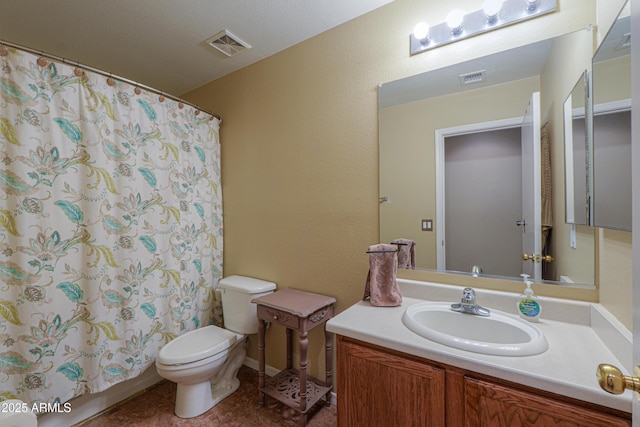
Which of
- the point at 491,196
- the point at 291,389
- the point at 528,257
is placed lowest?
the point at 291,389

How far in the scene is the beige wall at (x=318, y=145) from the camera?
152 centimetres

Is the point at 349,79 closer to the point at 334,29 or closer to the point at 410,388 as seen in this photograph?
the point at 334,29

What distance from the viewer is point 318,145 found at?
6.05 feet

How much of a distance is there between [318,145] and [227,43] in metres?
0.98

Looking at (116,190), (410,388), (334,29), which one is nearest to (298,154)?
(334,29)

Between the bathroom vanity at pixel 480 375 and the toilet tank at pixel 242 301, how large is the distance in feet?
2.91

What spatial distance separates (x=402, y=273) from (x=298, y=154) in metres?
1.07

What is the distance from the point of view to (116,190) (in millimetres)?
1707

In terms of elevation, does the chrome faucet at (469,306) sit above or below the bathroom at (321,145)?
below

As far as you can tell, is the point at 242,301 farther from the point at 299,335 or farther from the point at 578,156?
the point at 578,156

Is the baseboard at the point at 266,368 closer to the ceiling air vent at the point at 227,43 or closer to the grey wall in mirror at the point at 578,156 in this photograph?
the grey wall in mirror at the point at 578,156

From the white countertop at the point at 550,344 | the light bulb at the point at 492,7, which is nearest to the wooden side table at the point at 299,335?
the white countertop at the point at 550,344

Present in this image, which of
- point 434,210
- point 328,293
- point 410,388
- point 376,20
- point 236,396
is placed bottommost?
point 236,396

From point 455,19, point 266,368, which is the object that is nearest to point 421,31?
point 455,19
